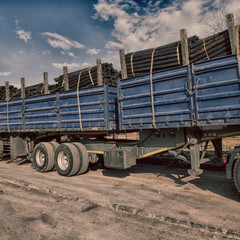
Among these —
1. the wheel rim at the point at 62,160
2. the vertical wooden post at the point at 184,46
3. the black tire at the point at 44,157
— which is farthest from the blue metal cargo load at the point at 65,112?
the vertical wooden post at the point at 184,46

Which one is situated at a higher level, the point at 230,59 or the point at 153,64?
the point at 153,64

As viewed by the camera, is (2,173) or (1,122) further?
(1,122)

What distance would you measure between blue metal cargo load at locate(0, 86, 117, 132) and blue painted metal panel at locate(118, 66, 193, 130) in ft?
1.92

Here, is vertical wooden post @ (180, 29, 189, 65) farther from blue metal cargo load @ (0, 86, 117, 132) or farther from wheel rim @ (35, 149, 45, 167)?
wheel rim @ (35, 149, 45, 167)

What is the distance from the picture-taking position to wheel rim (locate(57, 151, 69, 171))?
323 inches

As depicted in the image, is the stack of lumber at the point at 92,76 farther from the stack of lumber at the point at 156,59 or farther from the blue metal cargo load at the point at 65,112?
the stack of lumber at the point at 156,59

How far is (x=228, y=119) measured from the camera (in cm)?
508

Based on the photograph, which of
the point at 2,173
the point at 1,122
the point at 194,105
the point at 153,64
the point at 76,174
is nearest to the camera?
the point at 194,105

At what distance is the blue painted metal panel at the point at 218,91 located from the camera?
199 inches

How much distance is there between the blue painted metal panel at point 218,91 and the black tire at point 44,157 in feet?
18.5

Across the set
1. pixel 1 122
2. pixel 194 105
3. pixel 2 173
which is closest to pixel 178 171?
pixel 194 105

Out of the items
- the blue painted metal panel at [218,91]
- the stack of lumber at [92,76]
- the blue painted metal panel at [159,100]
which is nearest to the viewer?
the blue painted metal panel at [218,91]

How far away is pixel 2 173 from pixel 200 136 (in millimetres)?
7387

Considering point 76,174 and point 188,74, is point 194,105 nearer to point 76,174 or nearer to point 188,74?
point 188,74
